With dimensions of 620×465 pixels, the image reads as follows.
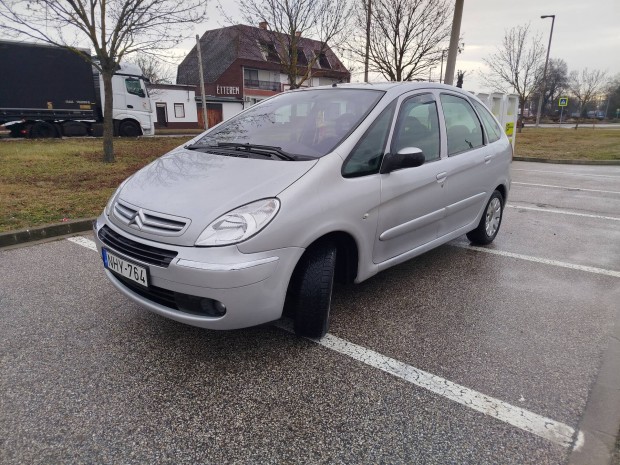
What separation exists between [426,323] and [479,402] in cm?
88

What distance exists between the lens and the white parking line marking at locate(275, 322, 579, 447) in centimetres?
210

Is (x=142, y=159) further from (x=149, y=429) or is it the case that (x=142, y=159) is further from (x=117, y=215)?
(x=149, y=429)

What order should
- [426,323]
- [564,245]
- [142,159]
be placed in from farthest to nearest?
[142,159], [564,245], [426,323]

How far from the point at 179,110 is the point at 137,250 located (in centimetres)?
3461

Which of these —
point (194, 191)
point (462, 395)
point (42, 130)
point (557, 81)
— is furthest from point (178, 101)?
point (557, 81)

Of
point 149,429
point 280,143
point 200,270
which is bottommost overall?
point 149,429

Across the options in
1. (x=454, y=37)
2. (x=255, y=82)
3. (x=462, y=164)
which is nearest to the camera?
(x=462, y=164)

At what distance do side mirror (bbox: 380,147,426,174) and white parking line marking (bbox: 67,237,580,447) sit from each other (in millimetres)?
1248

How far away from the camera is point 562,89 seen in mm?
61469

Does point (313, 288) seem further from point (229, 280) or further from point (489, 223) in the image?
point (489, 223)

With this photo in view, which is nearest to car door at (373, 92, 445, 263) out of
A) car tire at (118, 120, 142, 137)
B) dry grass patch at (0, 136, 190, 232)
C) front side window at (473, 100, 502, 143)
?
front side window at (473, 100, 502, 143)

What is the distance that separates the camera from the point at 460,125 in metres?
4.06

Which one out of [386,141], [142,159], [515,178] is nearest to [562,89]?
[515,178]

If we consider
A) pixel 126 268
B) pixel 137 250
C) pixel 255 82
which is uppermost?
pixel 255 82
